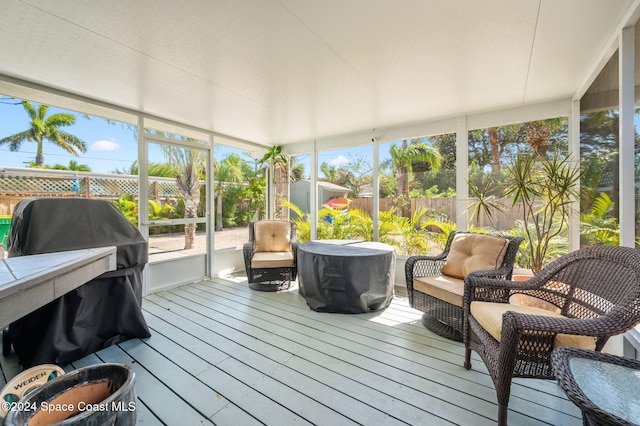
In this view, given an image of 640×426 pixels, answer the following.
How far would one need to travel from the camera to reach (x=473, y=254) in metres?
2.83

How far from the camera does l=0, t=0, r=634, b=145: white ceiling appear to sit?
5.80ft

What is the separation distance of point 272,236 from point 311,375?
276cm

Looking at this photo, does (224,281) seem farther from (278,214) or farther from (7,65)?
(7,65)

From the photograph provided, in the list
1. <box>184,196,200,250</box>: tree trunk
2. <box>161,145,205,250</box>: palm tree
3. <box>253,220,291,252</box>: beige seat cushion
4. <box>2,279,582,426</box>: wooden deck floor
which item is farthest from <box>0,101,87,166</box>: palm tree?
<box>2,279,582,426</box>: wooden deck floor

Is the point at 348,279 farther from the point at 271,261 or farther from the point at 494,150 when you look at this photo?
the point at 494,150

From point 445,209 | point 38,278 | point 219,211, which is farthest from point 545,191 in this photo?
point 219,211

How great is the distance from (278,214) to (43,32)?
441cm

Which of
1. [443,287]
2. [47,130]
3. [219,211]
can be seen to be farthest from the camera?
[47,130]

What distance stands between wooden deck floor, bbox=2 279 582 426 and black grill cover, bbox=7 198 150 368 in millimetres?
171

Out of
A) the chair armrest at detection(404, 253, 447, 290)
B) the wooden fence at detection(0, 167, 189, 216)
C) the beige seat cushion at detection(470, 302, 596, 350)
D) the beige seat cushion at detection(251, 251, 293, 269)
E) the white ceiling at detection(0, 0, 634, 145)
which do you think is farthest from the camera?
the beige seat cushion at detection(251, 251, 293, 269)

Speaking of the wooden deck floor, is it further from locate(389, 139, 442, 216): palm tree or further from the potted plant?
locate(389, 139, 442, 216): palm tree

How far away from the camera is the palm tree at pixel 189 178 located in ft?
14.4

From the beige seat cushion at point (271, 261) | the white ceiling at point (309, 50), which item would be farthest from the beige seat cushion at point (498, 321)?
the beige seat cushion at point (271, 261)

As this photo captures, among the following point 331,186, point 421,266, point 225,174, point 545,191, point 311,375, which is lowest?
point 311,375
